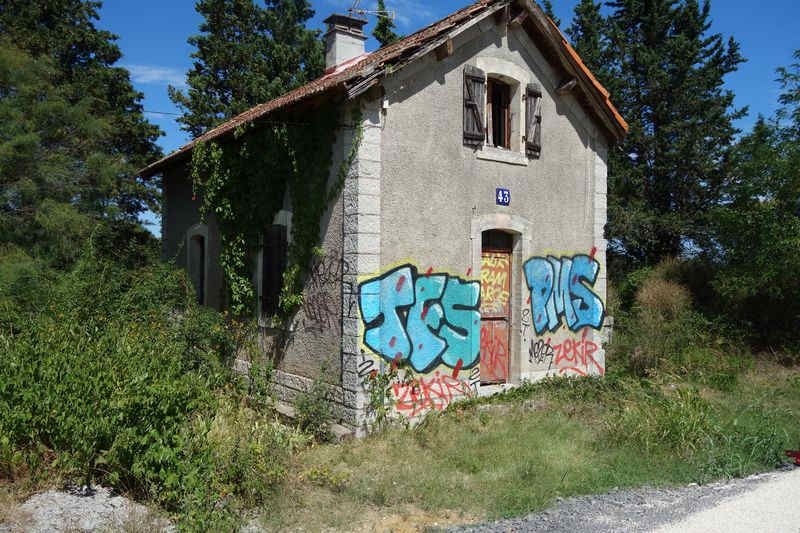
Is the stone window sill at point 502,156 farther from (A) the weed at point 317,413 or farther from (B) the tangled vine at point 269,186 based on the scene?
(A) the weed at point 317,413

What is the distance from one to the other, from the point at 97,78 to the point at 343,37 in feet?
39.1

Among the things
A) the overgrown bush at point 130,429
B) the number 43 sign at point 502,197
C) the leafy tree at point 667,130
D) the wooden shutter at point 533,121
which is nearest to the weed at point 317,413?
the overgrown bush at point 130,429

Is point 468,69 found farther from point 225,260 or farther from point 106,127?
point 106,127

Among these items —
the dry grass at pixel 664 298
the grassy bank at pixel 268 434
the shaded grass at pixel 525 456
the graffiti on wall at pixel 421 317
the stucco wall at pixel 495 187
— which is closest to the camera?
the grassy bank at pixel 268 434

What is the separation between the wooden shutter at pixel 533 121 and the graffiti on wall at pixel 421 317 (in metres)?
2.37

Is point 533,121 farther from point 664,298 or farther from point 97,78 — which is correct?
point 97,78

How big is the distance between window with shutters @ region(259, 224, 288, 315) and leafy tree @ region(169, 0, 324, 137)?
13609mm

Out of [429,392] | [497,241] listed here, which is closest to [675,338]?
[497,241]

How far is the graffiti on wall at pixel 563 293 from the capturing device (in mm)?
9438

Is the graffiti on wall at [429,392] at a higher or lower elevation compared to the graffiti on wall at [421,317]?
lower

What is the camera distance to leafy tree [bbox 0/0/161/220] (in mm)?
17500

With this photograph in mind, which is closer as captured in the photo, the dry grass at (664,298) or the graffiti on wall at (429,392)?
the graffiti on wall at (429,392)

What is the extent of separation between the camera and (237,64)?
911 inches

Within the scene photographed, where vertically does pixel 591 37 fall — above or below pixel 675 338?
above
